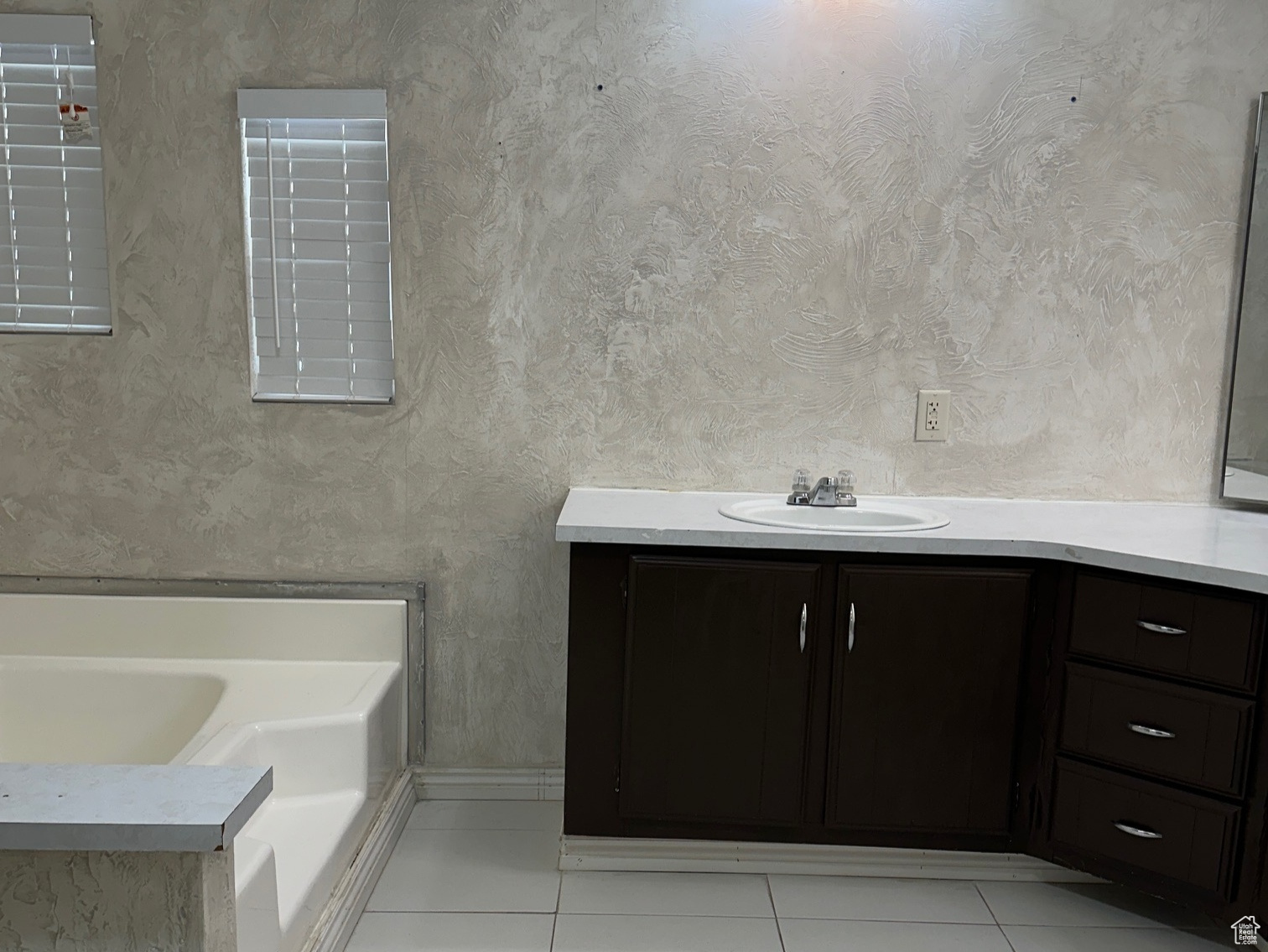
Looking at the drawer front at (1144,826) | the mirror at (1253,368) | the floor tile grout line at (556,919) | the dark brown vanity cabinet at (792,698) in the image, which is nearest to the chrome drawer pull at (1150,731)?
the drawer front at (1144,826)

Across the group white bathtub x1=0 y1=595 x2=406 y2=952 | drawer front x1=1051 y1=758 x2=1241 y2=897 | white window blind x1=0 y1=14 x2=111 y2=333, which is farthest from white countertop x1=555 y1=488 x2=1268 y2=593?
white window blind x1=0 y1=14 x2=111 y2=333

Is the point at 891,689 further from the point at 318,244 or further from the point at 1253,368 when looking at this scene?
the point at 318,244

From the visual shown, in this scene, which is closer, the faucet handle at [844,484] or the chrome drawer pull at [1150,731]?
the chrome drawer pull at [1150,731]

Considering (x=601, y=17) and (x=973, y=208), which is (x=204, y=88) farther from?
(x=973, y=208)

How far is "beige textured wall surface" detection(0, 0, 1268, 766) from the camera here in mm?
2332

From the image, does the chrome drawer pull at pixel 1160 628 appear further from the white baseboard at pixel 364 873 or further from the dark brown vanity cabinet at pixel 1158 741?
the white baseboard at pixel 364 873

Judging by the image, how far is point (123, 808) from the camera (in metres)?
0.86

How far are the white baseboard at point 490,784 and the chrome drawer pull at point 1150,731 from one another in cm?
134

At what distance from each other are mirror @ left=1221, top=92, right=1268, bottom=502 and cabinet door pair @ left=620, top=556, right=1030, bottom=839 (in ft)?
2.62

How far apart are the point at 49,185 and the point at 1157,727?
2720 millimetres

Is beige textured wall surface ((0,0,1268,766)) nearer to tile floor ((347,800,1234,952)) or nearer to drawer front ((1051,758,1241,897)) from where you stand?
tile floor ((347,800,1234,952))

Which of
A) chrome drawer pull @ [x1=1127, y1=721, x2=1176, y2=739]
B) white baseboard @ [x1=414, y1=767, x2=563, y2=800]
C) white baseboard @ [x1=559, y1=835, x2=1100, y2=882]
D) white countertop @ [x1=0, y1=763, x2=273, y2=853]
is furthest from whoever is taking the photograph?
white baseboard @ [x1=414, y1=767, x2=563, y2=800]

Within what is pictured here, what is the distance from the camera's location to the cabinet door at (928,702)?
2080mm

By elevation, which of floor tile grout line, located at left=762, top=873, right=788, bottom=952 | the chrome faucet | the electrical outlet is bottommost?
floor tile grout line, located at left=762, top=873, right=788, bottom=952
